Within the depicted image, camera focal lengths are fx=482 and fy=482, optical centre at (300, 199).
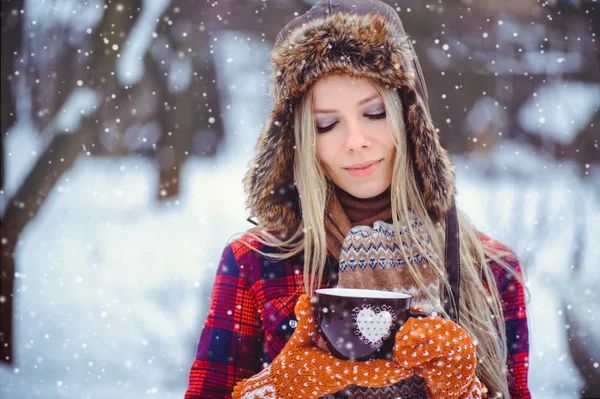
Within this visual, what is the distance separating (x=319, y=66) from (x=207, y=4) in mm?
1270

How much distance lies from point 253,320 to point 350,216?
10.9 inches

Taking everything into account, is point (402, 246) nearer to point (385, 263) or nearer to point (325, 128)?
point (385, 263)

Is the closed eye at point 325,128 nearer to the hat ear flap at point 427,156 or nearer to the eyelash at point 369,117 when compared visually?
the eyelash at point 369,117

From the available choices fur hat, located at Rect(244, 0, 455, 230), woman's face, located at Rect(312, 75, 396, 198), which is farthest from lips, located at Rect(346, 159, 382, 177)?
fur hat, located at Rect(244, 0, 455, 230)

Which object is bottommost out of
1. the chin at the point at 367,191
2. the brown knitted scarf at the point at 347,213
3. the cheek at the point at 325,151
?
the brown knitted scarf at the point at 347,213

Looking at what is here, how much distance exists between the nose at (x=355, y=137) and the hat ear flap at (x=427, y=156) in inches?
4.5

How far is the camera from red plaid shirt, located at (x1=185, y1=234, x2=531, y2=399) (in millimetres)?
874

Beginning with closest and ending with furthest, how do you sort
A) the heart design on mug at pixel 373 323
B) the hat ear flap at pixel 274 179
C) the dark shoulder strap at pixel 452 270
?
the heart design on mug at pixel 373 323 < the dark shoulder strap at pixel 452 270 < the hat ear flap at pixel 274 179

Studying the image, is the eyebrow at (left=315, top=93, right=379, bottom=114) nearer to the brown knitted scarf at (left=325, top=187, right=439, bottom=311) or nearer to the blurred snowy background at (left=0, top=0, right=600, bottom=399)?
the brown knitted scarf at (left=325, top=187, right=439, bottom=311)

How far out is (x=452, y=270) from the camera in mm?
858

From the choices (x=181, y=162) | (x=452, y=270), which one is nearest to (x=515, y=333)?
(x=452, y=270)

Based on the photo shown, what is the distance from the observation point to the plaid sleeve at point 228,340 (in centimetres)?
87

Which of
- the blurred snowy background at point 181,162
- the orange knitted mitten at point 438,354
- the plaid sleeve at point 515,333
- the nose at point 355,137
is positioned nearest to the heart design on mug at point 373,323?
the orange knitted mitten at point 438,354

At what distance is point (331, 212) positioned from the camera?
95 centimetres
